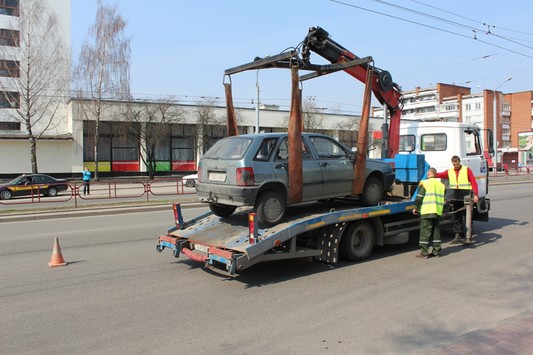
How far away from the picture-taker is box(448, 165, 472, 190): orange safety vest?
368 inches

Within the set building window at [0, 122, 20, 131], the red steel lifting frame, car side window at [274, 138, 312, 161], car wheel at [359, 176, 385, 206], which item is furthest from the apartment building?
car side window at [274, 138, 312, 161]

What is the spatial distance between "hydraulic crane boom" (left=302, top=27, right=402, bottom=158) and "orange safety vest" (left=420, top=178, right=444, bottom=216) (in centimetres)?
239

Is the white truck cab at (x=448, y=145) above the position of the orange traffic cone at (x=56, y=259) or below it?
above

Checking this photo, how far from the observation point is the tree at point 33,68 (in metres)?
36.0

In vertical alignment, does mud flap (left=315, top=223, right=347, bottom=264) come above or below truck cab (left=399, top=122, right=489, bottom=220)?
below

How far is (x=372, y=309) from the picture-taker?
17.5 feet

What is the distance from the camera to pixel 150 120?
41.8 meters

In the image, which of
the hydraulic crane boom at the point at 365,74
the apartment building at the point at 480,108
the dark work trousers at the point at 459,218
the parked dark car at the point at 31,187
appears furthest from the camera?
the apartment building at the point at 480,108

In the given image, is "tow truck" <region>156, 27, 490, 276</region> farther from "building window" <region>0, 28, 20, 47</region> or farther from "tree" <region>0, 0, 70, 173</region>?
"building window" <region>0, 28, 20, 47</region>

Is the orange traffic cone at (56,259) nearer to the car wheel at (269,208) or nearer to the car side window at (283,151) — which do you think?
the car wheel at (269,208)

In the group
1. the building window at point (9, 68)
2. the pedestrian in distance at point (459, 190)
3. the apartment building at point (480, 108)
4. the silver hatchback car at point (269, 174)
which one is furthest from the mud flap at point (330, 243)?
the apartment building at point (480, 108)

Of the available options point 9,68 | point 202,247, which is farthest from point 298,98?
point 9,68

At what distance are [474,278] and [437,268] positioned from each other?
0.73m

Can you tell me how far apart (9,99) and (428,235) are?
1577 inches
